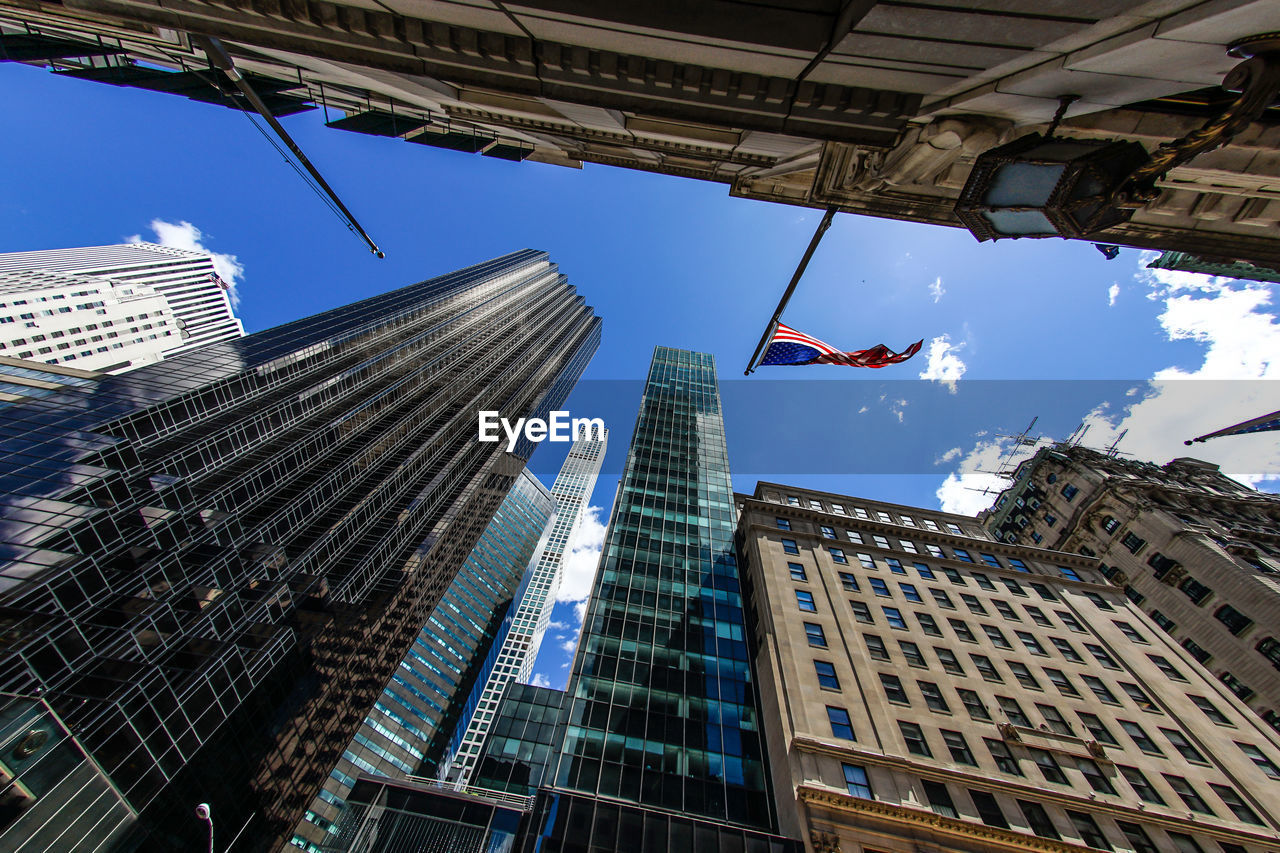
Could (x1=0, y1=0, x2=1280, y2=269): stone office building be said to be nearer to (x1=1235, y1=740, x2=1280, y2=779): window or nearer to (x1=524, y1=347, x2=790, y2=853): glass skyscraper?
(x1=524, y1=347, x2=790, y2=853): glass skyscraper

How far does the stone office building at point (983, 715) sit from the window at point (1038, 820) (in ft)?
0.24

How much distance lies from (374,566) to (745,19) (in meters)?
63.2

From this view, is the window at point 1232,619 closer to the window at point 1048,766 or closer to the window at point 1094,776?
the window at point 1094,776

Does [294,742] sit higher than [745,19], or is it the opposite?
[745,19]

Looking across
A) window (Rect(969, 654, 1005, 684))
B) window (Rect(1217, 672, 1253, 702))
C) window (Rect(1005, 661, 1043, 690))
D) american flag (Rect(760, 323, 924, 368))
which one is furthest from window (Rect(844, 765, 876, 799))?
window (Rect(1217, 672, 1253, 702))

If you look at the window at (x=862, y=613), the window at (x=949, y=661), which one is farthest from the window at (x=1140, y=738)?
the window at (x=862, y=613)

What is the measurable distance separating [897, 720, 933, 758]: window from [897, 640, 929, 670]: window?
15.2 feet

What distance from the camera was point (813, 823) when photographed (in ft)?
64.2

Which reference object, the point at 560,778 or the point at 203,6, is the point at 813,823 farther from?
the point at 203,6

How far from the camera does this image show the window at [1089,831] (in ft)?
66.3

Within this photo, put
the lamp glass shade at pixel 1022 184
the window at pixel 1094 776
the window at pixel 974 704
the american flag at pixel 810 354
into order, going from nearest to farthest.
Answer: the lamp glass shade at pixel 1022 184, the american flag at pixel 810 354, the window at pixel 1094 776, the window at pixel 974 704

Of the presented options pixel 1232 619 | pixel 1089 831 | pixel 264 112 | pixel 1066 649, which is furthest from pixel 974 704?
pixel 264 112

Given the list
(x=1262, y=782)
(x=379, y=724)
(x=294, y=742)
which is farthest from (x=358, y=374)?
(x=1262, y=782)

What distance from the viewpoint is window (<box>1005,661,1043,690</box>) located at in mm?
27734
